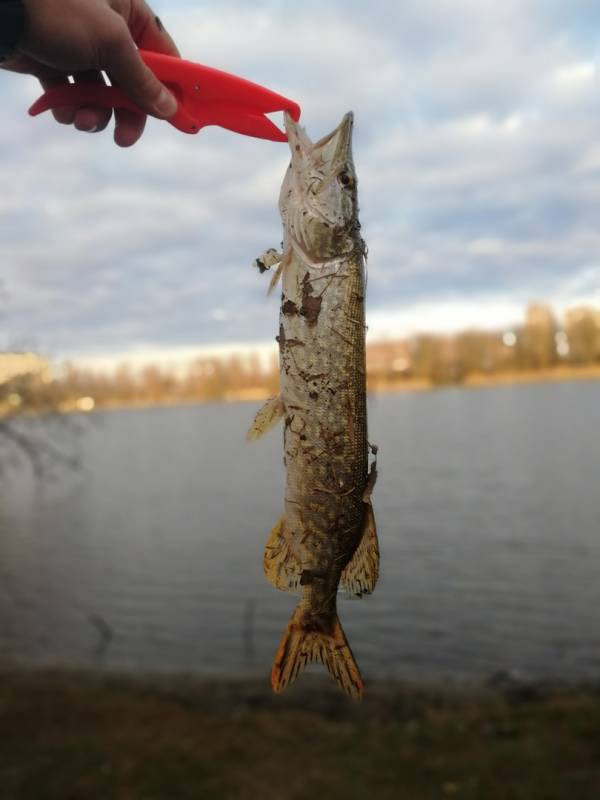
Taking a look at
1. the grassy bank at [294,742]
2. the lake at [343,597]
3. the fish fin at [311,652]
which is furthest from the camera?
the lake at [343,597]

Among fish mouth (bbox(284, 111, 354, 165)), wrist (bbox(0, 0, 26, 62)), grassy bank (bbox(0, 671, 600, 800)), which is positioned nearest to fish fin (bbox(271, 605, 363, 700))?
fish mouth (bbox(284, 111, 354, 165))

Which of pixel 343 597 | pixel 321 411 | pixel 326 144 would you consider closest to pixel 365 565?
pixel 343 597

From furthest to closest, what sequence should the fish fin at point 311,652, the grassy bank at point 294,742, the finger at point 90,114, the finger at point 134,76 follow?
the grassy bank at point 294,742, the finger at point 90,114, the finger at point 134,76, the fish fin at point 311,652

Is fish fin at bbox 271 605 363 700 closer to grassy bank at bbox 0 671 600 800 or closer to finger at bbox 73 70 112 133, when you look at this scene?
finger at bbox 73 70 112 133

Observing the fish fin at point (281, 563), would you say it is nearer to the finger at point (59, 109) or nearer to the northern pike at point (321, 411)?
the northern pike at point (321, 411)

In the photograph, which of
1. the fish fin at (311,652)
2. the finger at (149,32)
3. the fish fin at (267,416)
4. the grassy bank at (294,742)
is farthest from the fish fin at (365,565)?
the grassy bank at (294,742)

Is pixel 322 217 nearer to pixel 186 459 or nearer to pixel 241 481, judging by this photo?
pixel 241 481
